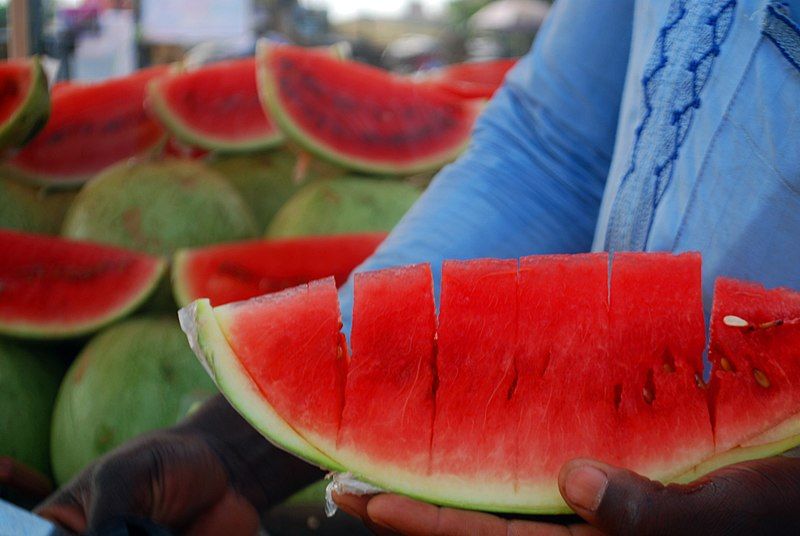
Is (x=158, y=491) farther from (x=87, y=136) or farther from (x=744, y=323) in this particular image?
(x=87, y=136)

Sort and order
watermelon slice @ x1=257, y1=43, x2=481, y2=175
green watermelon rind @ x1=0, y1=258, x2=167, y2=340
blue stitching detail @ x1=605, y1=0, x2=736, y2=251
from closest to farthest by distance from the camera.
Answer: blue stitching detail @ x1=605, y1=0, x2=736, y2=251 < green watermelon rind @ x1=0, y1=258, x2=167, y2=340 < watermelon slice @ x1=257, y1=43, x2=481, y2=175

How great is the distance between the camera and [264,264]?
1.96 meters

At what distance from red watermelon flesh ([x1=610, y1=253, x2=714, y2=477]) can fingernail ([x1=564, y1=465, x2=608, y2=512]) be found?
110 millimetres

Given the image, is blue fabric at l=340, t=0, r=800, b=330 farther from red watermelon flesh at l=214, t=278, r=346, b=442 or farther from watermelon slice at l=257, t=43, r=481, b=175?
watermelon slice at l=257, t=43, r=481, b=175

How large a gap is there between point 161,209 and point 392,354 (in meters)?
1.45

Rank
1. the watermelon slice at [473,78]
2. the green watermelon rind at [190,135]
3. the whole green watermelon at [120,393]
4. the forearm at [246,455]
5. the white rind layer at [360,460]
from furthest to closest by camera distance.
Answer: the watermelon slice at [473,78]
the green watermelon rind at [190,135]
the whole green watermelon at [120,393]
the forearm at [246,455]
the white rind layer at [360,460]

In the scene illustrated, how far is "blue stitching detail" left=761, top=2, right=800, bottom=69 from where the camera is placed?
79cm

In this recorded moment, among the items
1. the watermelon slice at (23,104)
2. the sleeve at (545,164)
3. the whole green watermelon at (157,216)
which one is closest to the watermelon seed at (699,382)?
the sleeve at (545,164)

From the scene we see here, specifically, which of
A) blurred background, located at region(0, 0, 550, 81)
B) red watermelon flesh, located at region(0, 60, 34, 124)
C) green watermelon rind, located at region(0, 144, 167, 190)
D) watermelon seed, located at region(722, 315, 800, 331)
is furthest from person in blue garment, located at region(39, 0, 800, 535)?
blurred background, located at region(0, 0, 550, 81)

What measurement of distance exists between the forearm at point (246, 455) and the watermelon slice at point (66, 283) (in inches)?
35.8

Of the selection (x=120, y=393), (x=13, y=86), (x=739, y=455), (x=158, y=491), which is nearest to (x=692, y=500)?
(x=739, y=455)

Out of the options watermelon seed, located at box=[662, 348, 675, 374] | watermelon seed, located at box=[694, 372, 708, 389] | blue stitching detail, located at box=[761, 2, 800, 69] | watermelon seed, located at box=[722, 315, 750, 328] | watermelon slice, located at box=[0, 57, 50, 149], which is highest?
blue stitching detail, located at box=[761, 2, 800, 69]

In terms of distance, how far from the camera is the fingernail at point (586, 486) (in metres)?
0.63

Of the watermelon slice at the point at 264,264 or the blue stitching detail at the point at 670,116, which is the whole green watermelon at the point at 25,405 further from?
the blue stitching detail at the point at 670,116
